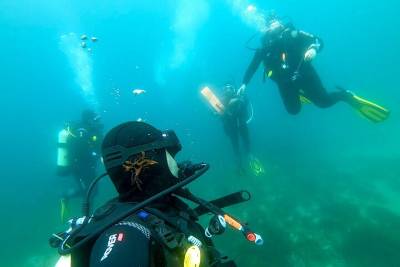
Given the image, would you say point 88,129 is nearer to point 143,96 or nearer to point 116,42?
point 143,96

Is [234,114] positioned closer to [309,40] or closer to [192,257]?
[309,40]

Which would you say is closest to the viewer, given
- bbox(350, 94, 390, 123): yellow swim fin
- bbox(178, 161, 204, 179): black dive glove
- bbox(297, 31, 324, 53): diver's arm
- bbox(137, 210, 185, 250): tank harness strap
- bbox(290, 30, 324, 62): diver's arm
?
bbox(137, 210, 185, 250): tank harness strap

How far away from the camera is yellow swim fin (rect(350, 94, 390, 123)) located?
10.6 m

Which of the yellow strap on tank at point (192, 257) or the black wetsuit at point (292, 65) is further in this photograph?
the black wetsuit at point (292, 65)

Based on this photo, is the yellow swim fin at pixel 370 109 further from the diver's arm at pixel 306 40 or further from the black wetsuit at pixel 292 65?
the diver's arm at pixel 306 40

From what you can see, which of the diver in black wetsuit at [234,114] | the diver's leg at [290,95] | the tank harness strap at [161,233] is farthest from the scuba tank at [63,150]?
the tank harness strap at [161,233]

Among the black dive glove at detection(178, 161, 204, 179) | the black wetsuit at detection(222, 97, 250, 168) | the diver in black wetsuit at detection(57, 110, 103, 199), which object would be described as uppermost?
the diver in black wetsuit at detection(57, 110, 103, 199)

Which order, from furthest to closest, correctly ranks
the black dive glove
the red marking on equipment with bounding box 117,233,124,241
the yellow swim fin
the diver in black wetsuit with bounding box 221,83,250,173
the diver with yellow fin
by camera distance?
the diver in black wetsuit with bounding box 221,83,250,173, the diver with yellow fin, the yellow swim fin, the black dive glove, the red marking on equipment with bounding box 117,233,124,241

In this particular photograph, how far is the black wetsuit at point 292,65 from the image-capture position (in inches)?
405

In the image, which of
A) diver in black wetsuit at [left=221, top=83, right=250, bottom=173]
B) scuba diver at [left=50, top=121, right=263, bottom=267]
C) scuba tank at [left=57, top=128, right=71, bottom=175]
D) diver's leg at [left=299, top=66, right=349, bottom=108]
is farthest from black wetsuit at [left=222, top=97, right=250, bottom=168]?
scuba diver at [left=50, top=121, right=263, bottom=267]

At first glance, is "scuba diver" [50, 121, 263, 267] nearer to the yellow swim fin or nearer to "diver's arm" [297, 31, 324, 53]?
"diver's arm" [297, 31, 324, 53]

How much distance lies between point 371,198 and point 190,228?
12266 millimetres

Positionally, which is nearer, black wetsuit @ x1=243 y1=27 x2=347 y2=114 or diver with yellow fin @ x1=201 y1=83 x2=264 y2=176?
black wetsuit @ x1=243 y1=27 x2=347 y2=114

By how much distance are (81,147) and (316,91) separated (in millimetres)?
7910
